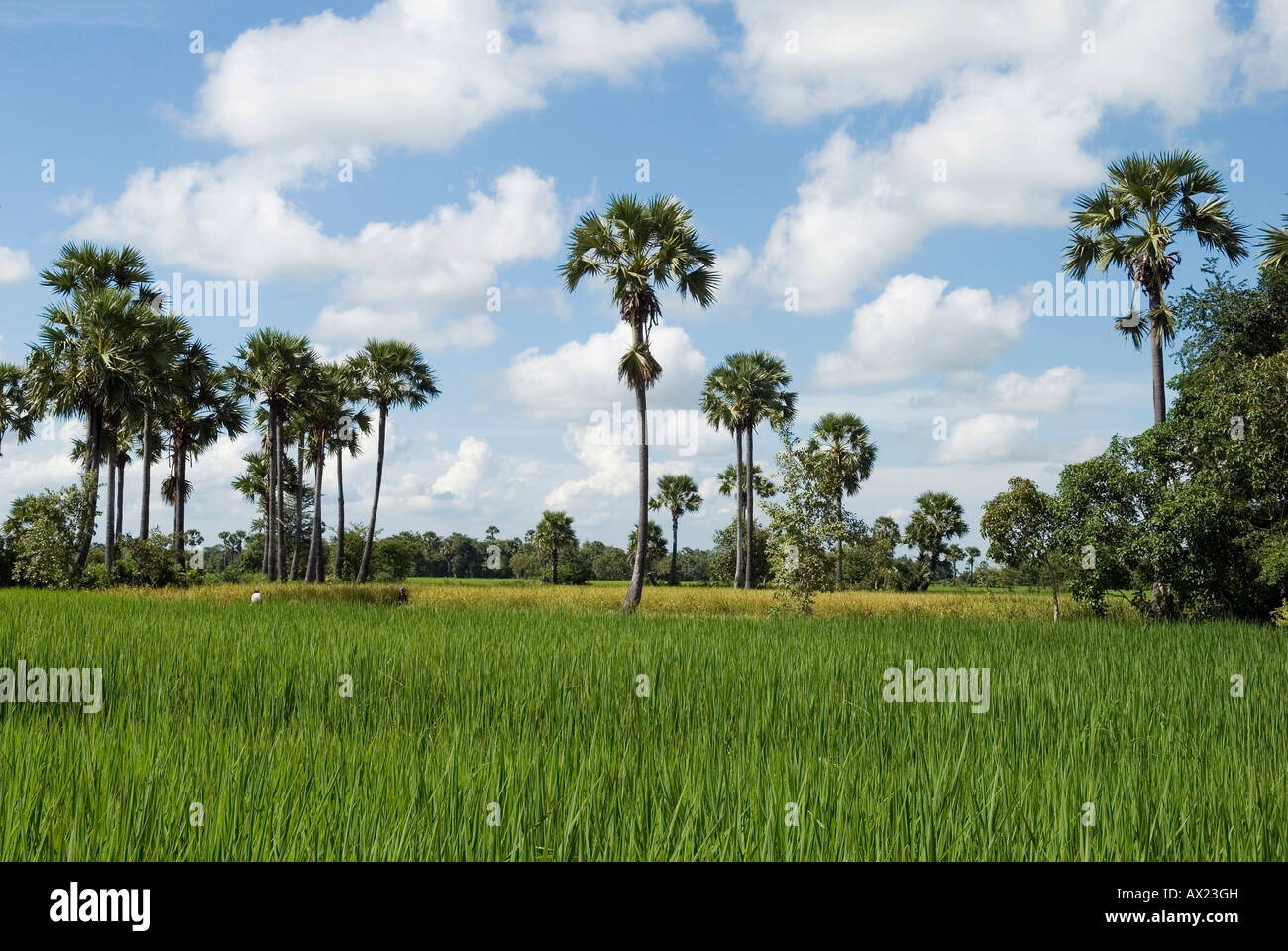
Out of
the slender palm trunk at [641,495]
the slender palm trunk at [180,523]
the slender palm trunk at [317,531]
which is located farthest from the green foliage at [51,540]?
the slender palm trunk at [641,495]

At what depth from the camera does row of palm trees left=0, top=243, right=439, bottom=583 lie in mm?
32031

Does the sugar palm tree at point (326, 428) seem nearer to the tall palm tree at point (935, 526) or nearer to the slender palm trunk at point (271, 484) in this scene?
the slender palm trunk at point (271, 484)

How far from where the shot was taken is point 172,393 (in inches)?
1369

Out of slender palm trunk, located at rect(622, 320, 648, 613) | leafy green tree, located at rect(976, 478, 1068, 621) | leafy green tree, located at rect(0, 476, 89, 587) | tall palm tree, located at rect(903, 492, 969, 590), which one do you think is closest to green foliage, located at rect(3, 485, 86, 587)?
leafy green tree, located at rect(0, 476, 89, 587)

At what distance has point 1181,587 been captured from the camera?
23.4 metres

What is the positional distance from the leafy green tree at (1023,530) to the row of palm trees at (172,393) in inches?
1254

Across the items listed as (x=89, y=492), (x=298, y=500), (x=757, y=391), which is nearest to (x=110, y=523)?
(x=89, y=492)

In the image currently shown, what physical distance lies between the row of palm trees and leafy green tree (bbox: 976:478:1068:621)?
105 ft

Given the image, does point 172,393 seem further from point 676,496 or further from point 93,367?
point 676,496

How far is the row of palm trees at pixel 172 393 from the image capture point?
32031mm

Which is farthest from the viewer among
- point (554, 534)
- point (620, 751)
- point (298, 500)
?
point (554, 534)

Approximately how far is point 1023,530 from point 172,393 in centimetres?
3369
